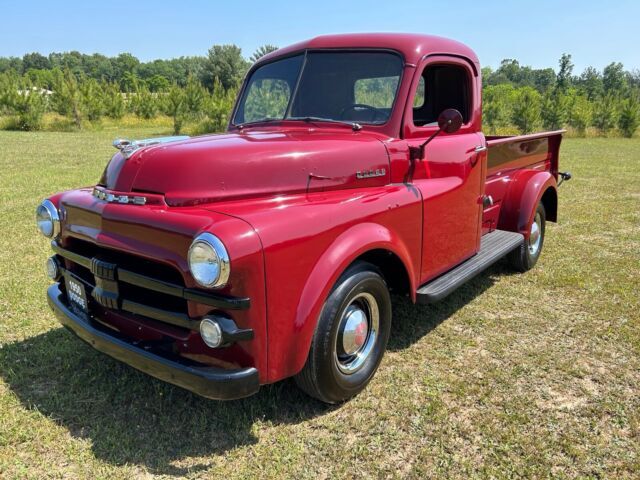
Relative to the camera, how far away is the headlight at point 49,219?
2781mm

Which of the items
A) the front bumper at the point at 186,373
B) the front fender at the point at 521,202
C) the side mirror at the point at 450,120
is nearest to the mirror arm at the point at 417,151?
the side mirror at the point at 450,120

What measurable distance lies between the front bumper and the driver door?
152cm

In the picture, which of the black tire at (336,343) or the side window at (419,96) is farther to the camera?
the side window at (419,96)

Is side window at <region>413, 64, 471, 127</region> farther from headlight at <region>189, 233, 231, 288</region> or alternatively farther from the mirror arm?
headlight at <region>189, 233, 231, 288</region>

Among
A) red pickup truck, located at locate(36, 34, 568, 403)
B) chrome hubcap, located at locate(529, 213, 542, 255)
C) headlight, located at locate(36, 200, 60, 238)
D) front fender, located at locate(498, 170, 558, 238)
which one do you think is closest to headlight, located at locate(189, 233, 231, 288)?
red pickup truck, located at locate(36, 34, 568, 403)

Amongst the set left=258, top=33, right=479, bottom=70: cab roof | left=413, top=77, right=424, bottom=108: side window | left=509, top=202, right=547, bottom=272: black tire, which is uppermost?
left=258, top=33, right=479, bottom=70: cab roof

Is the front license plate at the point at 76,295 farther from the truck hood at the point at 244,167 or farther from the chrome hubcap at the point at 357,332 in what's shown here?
the chrome hubcap at the point at 357,332

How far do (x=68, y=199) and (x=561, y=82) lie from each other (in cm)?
6710

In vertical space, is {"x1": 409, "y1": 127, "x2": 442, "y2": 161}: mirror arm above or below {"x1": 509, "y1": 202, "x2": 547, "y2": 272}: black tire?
above

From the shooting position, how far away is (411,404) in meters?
2.72

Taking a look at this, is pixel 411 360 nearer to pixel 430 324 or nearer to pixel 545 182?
pixel 430 324

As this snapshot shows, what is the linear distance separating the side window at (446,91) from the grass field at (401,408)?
5.02 feet

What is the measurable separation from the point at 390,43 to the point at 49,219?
2.35 m

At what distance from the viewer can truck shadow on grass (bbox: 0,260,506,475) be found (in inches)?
92.8
